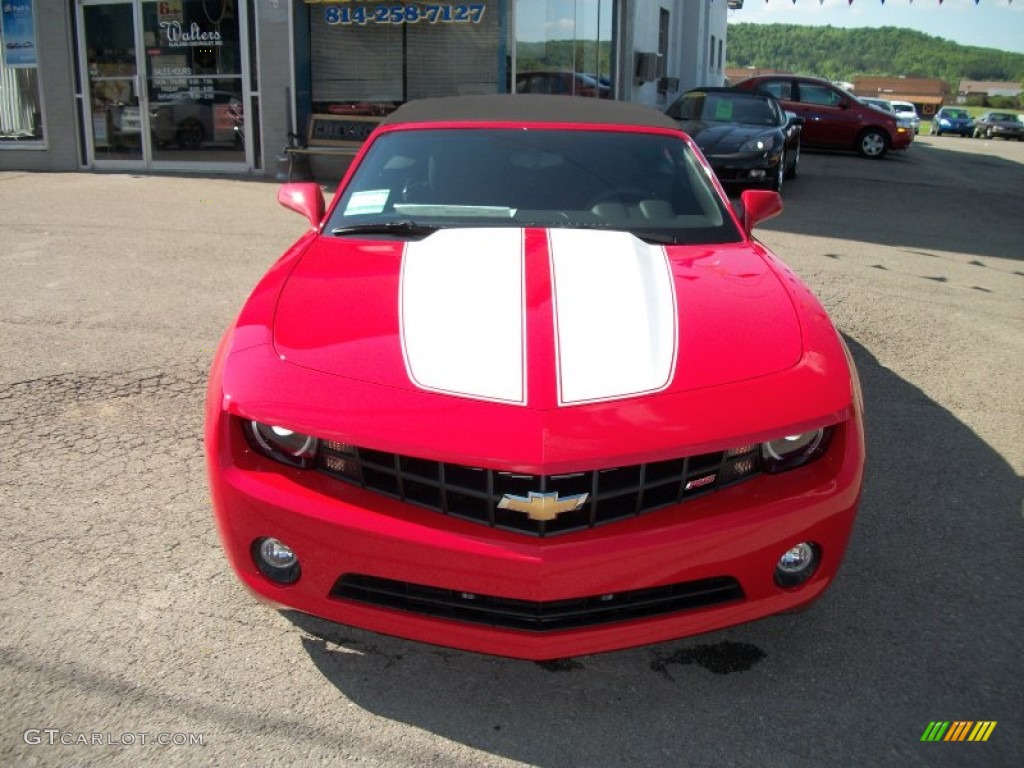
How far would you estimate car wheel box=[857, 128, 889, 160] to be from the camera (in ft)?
64.3

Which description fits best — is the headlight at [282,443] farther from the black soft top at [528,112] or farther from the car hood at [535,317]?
the black soft top at [528,112]

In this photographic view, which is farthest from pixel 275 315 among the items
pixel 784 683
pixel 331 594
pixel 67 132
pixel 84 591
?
pixel 67 132

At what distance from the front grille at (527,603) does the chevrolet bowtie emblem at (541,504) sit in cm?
23

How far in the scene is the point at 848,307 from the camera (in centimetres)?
669

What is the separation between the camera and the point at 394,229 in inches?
137

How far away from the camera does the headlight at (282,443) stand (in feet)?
8.04

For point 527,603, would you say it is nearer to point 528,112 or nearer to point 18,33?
point 528,112

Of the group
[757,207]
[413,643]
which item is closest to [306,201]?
[757,207]

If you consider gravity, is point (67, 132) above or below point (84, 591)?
above

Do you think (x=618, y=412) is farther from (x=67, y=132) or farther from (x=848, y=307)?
(x=67, y=132)

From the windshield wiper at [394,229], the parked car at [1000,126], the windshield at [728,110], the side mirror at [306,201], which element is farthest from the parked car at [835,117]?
the parked car at [1000,126]

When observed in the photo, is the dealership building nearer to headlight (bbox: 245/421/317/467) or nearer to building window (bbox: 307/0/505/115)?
building window (bbox: 307/0/505/115)

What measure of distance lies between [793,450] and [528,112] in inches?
92.9

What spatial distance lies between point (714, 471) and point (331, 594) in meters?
1.04
